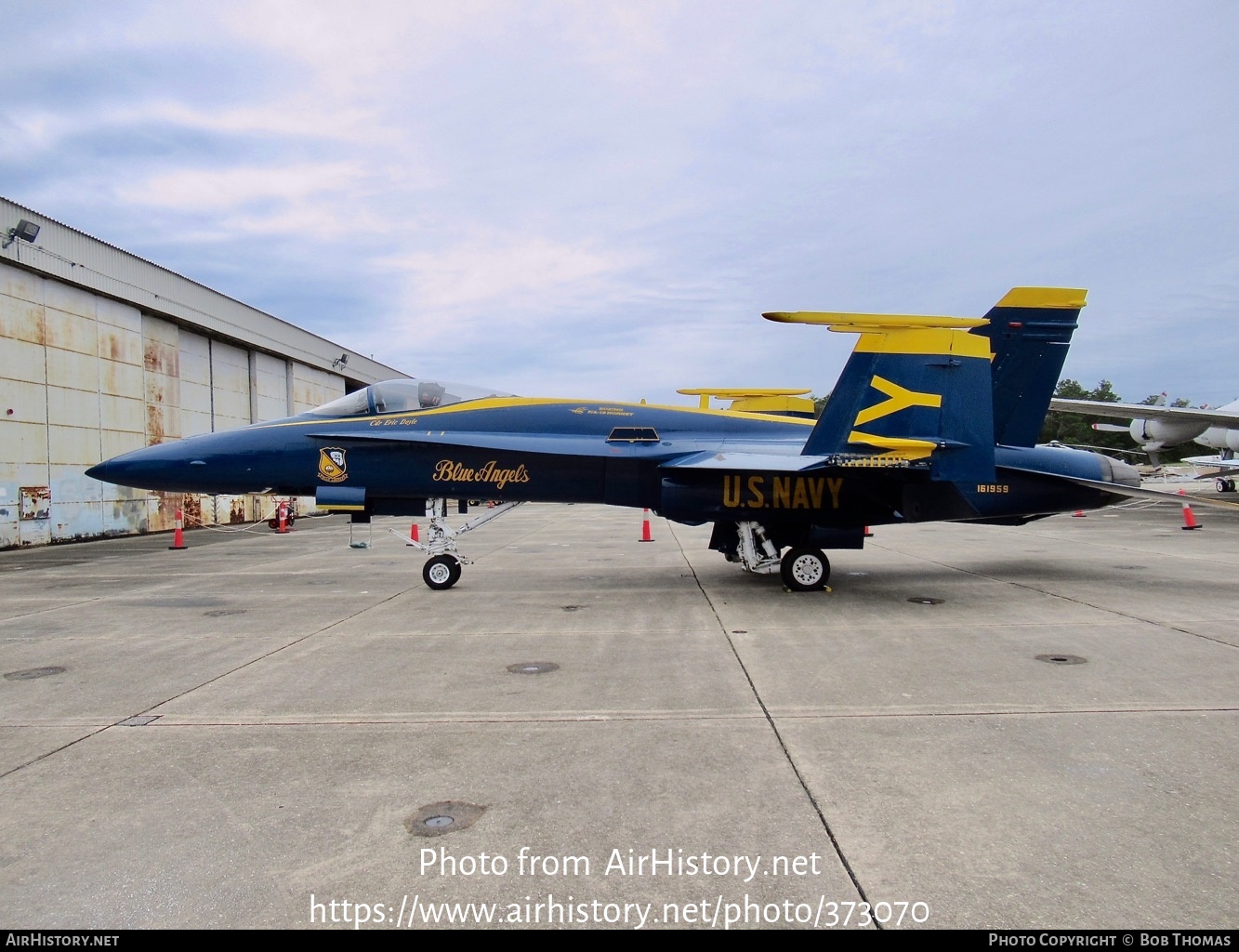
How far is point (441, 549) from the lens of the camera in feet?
34.2

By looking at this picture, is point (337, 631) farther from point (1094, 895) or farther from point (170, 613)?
point (1094, 895)

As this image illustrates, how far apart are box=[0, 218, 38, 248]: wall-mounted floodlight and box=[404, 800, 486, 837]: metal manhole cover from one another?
19.5 m

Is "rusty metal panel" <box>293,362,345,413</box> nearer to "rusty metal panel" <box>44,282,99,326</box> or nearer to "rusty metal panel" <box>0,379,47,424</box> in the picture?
"rusty metal panel" <box>44,282,99,326</box>

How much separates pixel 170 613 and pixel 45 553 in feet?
35.8

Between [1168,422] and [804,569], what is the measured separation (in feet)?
88.7

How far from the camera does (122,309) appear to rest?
21.2 m

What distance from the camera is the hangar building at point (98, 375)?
17547mm

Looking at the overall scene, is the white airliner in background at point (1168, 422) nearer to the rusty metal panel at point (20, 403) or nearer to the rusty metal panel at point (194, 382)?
the rusty metal panel at point (194, 382)

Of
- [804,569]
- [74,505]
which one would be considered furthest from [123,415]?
[804,569]

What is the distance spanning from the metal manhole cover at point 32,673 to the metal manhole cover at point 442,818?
173 inches

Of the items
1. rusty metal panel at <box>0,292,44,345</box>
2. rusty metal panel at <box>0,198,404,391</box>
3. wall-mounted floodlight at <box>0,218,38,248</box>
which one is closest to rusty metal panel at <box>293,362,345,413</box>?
rusty metal panel at <box>0,198,404,391</box>

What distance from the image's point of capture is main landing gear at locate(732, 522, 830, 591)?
993 cm

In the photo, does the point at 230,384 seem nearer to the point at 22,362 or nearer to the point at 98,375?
the point at 98,375

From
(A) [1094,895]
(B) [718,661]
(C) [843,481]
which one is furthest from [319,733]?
(C) [843,481]
